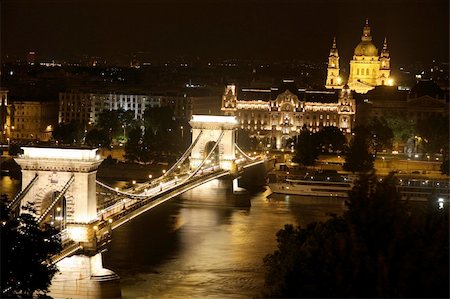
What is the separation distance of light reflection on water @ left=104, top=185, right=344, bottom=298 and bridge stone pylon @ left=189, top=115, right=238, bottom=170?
1161 mm

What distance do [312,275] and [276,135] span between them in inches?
848

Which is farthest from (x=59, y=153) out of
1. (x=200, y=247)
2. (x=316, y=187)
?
(x=316, y=187)

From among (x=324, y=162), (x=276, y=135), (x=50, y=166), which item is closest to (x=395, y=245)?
(x=50, y=166)

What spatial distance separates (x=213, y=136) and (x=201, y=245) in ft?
19.6

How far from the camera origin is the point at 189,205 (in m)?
17.5

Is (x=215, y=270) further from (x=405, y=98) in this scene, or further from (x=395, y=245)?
(x=405, y=98)

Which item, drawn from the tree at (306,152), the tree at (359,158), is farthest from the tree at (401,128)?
the tree at (359,158)

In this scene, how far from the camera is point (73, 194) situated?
10398 millimetres

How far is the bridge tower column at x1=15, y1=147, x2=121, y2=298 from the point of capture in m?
10.2

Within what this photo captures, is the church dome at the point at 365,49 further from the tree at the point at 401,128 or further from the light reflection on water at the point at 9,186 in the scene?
the light reflection on water at the point at 9,186

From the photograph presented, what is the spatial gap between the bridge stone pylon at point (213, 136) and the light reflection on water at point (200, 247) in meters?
1.16

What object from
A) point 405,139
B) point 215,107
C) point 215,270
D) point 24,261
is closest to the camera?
point 24,261

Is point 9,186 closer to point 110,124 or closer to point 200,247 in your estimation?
point 200,247

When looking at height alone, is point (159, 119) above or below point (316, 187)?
above
